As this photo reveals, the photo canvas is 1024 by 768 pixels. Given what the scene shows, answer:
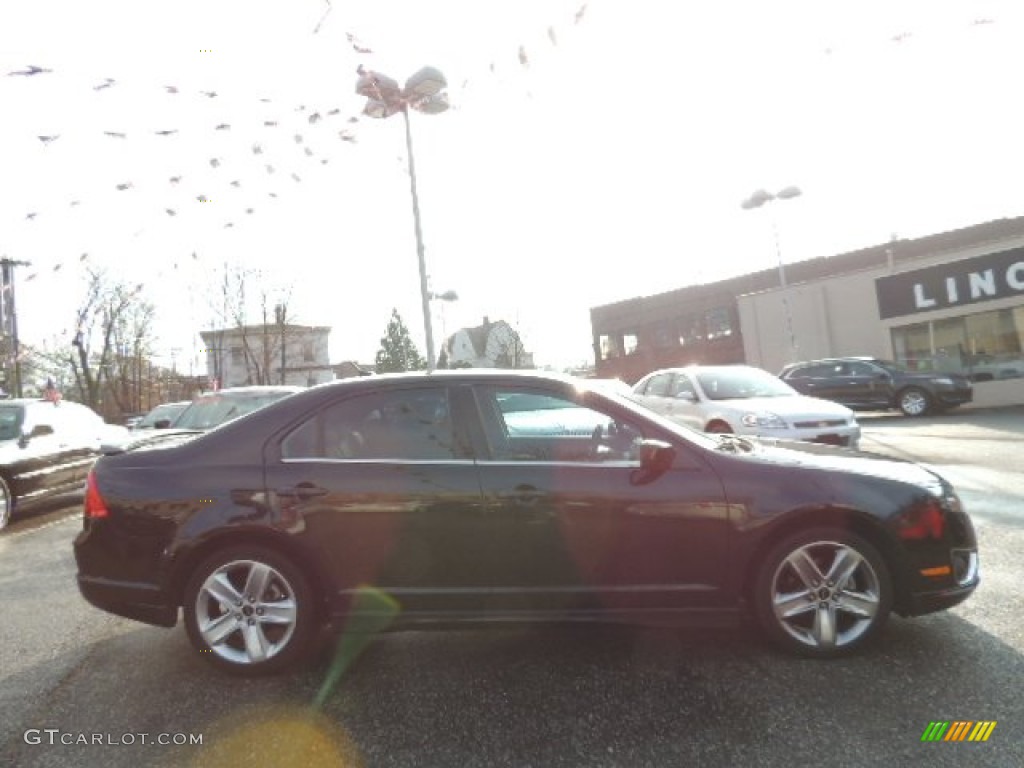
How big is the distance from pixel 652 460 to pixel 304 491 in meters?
1.73

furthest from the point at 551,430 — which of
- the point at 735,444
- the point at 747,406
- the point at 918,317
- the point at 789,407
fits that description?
the point at 918,317

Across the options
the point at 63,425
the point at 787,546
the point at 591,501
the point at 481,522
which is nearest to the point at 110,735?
the point at 481,522

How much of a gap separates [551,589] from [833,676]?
1326mm

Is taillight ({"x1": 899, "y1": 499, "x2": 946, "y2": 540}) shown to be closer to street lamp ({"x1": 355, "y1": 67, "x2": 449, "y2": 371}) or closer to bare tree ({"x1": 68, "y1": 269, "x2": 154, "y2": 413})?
street lamp ({"x1": 355, "y1": 67, "x2": 449, "y2": 371})

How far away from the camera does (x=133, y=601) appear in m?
3.79

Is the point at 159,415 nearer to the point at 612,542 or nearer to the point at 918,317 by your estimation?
the point at 612,542

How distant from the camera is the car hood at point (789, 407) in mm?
9336

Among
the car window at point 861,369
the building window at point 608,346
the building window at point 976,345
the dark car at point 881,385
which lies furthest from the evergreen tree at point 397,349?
A: the car window at point 861,369

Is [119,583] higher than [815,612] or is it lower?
higher

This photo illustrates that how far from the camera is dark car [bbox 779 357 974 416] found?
17.7 meters

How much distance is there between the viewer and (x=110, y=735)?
10.3ft

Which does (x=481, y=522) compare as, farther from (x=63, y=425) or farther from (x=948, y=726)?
(x=63, y=425)

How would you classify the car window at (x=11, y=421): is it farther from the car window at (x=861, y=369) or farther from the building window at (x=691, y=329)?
the building window at (x=691, y=329)

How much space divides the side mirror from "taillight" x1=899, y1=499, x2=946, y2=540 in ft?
3.78
